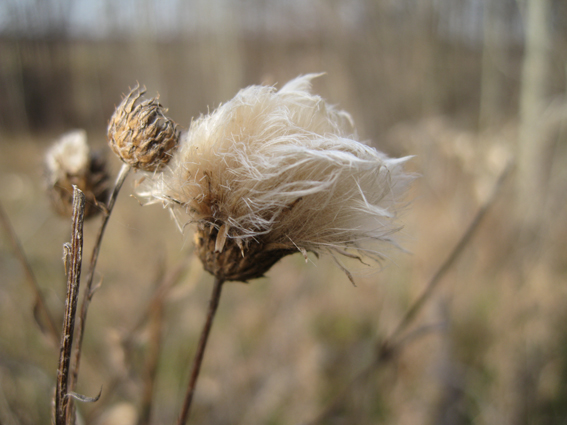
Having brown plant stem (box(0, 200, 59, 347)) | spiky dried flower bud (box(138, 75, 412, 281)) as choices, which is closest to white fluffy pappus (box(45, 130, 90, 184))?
brown plant stem (box(0, 200, 59, 347))

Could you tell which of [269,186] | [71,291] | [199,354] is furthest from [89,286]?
[269,186]

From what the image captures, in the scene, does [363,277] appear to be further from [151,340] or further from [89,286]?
[151,340]


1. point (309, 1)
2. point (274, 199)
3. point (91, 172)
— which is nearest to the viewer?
point (274, 199)

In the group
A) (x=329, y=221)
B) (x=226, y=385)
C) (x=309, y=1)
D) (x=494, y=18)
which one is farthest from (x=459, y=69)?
(x=329, y=221)

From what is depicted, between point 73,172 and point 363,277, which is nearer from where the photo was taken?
point 363,277

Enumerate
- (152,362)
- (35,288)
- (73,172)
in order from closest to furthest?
(35,288) → (73,172) → (152,362)

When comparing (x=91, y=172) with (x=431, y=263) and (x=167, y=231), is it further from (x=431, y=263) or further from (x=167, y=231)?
(x=167, y=231)

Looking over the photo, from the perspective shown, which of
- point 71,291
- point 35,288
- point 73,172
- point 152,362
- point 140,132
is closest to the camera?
point 71,291

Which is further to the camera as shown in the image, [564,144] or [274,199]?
[564,144]
